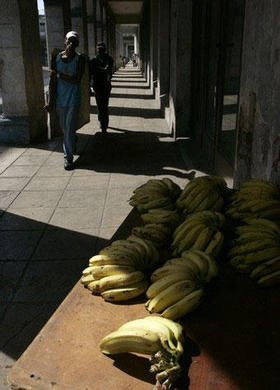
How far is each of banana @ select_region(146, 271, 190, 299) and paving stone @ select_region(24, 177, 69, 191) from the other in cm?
449

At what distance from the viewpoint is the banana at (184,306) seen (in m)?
2.07

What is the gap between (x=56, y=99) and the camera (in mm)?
7246

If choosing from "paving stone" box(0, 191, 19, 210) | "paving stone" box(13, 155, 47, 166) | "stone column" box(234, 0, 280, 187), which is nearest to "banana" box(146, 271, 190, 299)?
"stone column" box(234, 0, 280, 187)

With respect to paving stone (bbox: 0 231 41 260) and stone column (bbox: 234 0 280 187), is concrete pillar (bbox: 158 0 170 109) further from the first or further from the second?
paving stone (bbox: 0 231 41 260)

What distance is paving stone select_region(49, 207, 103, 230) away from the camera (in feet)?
16.9

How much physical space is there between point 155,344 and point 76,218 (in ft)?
12.1

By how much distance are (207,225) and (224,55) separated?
4.53 m

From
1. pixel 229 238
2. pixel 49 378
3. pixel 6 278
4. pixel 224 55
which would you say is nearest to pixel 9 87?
pixel 224 55

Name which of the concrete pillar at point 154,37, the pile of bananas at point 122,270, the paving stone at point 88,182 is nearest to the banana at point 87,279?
the pile of bananas at point 122,270

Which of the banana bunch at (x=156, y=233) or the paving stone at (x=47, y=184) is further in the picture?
the paving stone at (x=47, y=184)

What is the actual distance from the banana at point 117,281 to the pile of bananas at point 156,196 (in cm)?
111

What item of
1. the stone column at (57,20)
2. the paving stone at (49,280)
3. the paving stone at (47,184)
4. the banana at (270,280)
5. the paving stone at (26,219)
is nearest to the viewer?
the banana at (270,280)

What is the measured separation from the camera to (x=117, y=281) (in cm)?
229

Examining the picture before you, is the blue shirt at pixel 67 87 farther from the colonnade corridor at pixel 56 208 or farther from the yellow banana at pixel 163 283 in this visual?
the yellow banana at pixel 163 283
